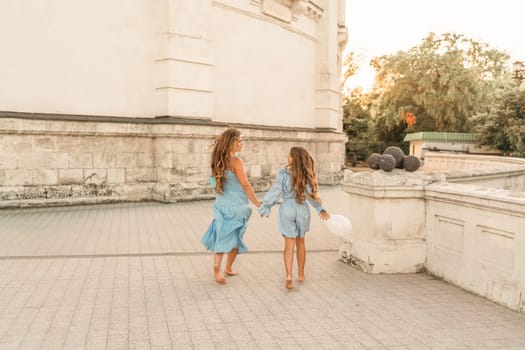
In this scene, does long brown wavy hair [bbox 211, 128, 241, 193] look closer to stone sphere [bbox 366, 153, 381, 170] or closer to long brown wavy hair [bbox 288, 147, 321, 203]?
long brown wavy hair [bbox 288, 147, 321, 203]

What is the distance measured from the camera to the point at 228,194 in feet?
19.1

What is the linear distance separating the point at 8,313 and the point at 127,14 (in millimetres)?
10005

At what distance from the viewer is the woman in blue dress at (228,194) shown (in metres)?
5.73

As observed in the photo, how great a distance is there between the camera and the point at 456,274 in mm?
5625

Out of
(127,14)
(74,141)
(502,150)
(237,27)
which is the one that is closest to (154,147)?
(74,141)

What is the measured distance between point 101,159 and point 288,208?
25.8 ft

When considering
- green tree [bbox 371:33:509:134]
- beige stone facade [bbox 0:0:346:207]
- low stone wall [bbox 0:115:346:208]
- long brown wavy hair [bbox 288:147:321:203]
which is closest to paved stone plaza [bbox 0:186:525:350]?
long brown wavy hair [bbox 288:147:321:203]

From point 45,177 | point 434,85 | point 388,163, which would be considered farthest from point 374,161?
point 434,85

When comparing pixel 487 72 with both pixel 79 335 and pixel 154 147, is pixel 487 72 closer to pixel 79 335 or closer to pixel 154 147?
pixel 154 147

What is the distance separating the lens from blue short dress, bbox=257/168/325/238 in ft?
18.5

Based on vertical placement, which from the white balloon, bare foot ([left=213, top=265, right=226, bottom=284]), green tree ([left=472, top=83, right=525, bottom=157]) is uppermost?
green tree ([left=472, top=83, right=525, bottom=157])

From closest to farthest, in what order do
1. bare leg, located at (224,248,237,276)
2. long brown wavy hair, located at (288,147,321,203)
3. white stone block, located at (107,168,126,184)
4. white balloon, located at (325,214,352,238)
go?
1. white balloon, located at (325,214,352,238)
2. long brown wavy hair, located at (288,147,321,203)
3. bare leg, located at (224,248,237,276)
4. white stone block, located at (107,168,126,184)

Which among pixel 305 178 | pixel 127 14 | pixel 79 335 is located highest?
pixel 127 14

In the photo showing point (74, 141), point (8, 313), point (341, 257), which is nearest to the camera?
point (8, 313)
